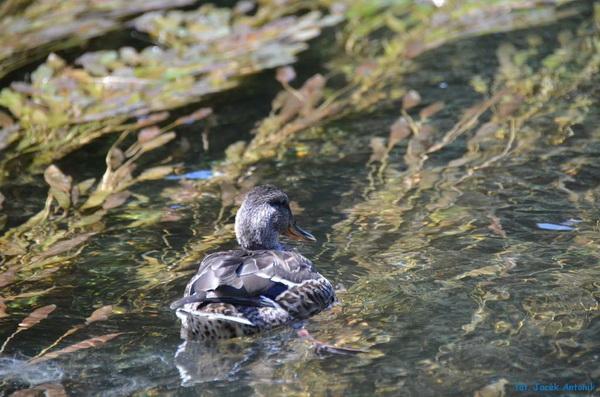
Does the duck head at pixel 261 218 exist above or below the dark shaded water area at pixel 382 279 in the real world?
above

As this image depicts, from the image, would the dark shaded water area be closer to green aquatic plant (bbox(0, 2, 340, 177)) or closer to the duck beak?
the duck beak

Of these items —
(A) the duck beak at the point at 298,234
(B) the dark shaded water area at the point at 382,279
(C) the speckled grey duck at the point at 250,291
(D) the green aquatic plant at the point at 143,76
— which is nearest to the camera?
(B) the dark shaded water area at the point at 382,279

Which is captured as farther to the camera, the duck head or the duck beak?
the duck beak

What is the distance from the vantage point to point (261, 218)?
284 inches

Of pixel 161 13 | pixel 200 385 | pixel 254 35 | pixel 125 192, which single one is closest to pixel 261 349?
pixel 200 385

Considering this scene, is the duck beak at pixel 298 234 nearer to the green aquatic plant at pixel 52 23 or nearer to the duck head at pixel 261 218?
the duck head at pixel 261 218

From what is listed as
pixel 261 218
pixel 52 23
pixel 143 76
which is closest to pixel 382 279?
pixel 261 218

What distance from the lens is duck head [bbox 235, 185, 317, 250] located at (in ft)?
23.6

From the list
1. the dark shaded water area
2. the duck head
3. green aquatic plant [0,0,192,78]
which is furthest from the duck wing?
green aquatic plant [0,0,192,78]

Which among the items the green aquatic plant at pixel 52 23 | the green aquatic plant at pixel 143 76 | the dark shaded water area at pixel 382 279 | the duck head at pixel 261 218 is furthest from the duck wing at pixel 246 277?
the green aquatic plant at pixel 52 23

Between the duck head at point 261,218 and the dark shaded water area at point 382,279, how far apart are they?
0.41m

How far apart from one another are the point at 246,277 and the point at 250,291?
9 cm

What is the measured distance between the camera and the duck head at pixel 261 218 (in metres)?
7.20

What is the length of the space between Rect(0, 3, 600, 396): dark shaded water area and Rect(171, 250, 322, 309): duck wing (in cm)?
26
